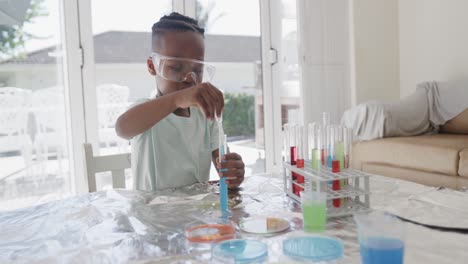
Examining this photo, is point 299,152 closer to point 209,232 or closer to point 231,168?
point 231,168

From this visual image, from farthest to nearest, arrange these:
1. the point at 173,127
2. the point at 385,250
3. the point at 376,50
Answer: the point at 376,50, the point at 173,127, the point at 385,250

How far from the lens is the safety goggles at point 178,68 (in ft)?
3.97

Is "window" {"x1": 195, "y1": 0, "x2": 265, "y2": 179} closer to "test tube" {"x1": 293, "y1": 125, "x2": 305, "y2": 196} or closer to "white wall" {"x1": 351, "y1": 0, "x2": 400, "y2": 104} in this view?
"white wall" {"x1": 351, "y1": 0, "x2": 400, "y2": 104}

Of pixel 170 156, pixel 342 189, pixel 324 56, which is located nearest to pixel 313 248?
pixel 342 189

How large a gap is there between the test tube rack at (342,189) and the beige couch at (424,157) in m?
1.60

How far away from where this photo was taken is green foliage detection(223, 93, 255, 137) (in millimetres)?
3205

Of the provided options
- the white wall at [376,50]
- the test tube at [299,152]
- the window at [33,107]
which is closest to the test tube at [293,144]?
the test tube at [299,152]

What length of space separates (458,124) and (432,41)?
0.83m

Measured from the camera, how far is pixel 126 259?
0.64 meters

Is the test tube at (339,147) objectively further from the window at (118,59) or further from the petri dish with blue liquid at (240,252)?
the window at (118,59)

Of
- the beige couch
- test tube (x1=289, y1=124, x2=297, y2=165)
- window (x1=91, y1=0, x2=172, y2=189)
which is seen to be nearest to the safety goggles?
test tube (x1=289, y1=124, x2=297, y2=165)

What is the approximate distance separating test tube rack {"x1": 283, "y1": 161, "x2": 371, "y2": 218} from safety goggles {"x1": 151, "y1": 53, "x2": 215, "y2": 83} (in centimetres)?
49

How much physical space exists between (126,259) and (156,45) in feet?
2.81

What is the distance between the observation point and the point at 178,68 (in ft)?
3.99
